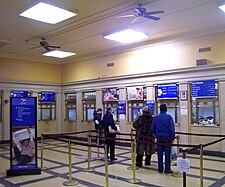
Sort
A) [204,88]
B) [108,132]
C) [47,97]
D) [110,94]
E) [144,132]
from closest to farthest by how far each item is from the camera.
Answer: [144,132] → [108,132] → [204,88] → [110,94] → [47,97]

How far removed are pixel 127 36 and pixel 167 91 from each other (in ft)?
7.48

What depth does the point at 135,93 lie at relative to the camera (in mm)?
9320

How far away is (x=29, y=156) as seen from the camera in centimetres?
551

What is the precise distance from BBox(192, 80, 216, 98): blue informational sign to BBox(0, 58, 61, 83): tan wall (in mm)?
7156

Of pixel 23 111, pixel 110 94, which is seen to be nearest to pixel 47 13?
pixel 23 111

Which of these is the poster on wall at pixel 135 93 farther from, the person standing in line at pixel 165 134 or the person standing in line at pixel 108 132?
the person standing in line at pixel 165 134

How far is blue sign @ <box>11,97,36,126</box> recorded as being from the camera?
5406 mm

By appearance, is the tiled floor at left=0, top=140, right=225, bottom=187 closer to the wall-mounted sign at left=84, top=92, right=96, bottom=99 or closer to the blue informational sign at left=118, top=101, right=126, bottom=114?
the blue informational sign at left=118, top=101, right=126, bottom=114

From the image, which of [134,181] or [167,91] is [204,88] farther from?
[134,181]

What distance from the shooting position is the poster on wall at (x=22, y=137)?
5414 millimetres

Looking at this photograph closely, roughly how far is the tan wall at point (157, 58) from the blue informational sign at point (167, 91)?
1.94 ft

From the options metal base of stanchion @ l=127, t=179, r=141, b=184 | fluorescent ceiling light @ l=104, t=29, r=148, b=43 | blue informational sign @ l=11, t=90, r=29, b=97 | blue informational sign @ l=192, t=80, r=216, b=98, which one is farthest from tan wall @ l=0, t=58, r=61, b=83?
metal base of stanchion @ l=127, t=179, r=141, b=184

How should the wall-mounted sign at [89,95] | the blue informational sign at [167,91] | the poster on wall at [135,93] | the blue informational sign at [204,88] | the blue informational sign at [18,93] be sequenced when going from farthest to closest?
the wall-mounted sign at [89,95]
the blue informational sign at [18,93]
the poster on wall at [135,93]
the blue informational sign at [167,91]
the blue informational sign at [204,88]

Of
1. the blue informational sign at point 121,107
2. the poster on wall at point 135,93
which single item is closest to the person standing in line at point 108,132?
the poster on wall at point 135,93
